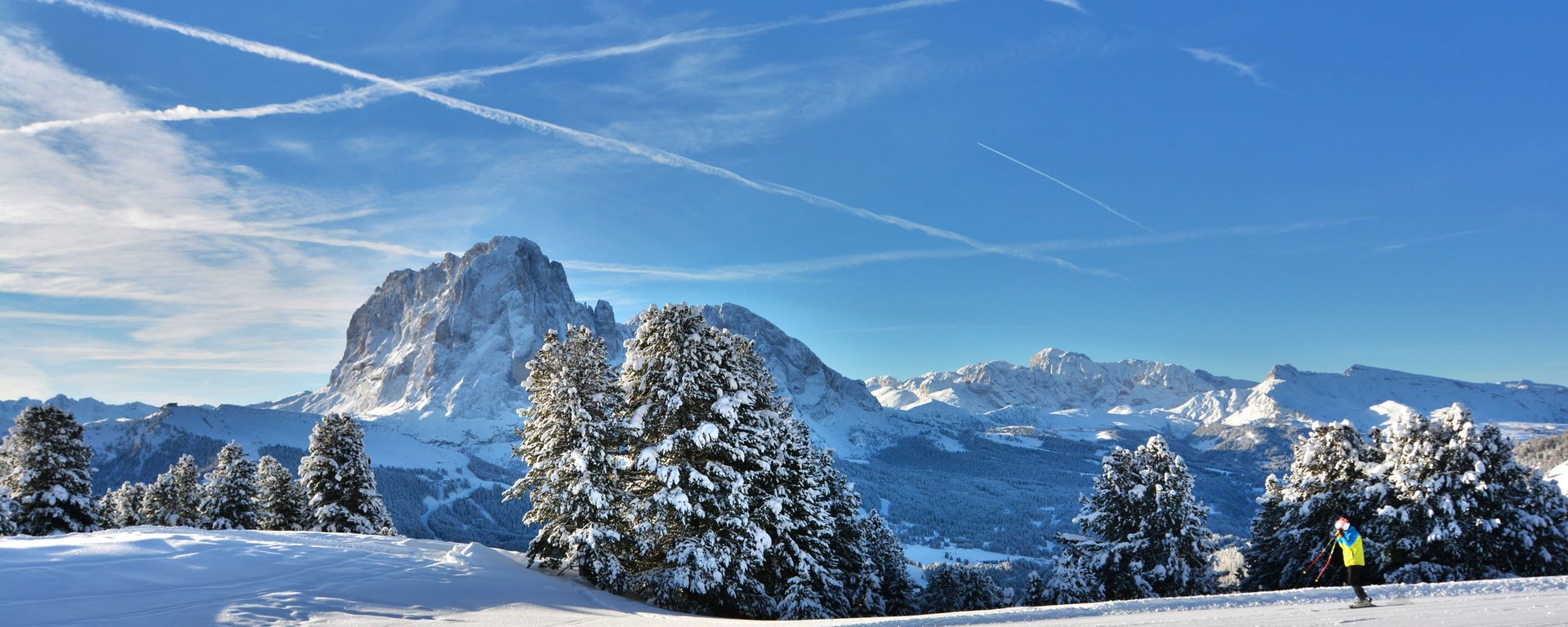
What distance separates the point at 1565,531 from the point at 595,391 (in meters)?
36.7

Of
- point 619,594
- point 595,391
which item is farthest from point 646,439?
point 619,594

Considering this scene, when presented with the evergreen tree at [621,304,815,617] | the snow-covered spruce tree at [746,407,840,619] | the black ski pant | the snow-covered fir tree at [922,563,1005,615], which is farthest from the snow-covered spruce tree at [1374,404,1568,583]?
the evergreen tree at [621,304,815,617]

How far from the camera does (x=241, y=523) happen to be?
46.9m

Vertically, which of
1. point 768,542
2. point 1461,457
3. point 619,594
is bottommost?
point 619,594

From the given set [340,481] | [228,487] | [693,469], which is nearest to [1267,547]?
[693,469]

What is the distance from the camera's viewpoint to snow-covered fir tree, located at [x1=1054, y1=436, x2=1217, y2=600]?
3338 cm

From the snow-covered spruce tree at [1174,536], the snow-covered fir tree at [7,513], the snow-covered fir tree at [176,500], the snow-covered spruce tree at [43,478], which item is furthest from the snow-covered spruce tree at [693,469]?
the snow-covered fir tree at [176,500]

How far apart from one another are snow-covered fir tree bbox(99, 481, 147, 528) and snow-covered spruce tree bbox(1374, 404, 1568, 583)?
69549mm

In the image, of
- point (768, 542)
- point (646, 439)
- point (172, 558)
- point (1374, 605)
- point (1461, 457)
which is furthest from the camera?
point (1461, 457)

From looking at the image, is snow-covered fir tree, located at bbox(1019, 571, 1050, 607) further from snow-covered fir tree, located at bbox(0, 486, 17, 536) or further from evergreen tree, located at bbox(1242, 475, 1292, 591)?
snow-covered fir tree, located at bbox(0, 486, 17, 536)

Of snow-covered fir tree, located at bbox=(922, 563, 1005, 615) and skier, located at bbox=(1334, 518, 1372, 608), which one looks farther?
snow-covered fir tree, located at bbox=(922, 563, 1005, 615)

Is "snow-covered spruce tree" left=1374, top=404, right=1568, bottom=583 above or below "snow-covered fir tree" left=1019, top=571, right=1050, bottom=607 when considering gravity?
above

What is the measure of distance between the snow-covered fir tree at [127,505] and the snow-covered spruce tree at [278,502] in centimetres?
1346

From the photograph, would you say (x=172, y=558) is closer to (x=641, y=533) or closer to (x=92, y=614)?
(x=92, y=614)
